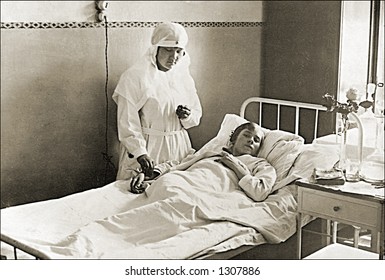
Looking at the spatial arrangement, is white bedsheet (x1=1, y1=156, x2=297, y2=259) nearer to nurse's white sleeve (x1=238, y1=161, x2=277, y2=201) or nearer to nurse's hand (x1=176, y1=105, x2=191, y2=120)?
nurse's white sleeve (x1=238, y1=161, x2=277, y2=201)

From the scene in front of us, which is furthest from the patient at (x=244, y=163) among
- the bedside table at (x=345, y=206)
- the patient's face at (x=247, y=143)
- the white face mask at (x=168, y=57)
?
the white face mask at (x=168, y=57)

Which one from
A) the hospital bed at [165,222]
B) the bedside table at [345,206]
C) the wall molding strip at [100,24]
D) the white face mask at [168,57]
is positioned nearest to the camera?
the wall molding strip at [100,24]

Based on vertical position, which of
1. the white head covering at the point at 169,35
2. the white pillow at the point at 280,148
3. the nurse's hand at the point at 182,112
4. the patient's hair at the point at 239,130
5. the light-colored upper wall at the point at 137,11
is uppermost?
the light-colored upper wall at the point at 137,11

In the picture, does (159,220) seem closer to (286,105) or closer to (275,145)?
(275,145)

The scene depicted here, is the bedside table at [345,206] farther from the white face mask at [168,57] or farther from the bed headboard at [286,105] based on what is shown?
the white face mask at [168,57]

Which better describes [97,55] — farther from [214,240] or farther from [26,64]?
[214,240]

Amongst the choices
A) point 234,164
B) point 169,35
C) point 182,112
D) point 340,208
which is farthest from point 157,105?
point 340,208

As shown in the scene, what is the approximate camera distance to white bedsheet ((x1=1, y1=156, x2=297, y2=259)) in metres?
1.66

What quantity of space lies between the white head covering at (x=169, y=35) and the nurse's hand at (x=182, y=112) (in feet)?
0.57

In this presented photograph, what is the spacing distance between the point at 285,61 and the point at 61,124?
0.75 meters

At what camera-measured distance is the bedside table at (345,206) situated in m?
1.89

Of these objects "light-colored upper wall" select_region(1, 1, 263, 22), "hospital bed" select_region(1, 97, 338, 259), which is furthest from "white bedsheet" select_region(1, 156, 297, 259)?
"light-colored upper wall" select_region(1, 1, 263, 22)
